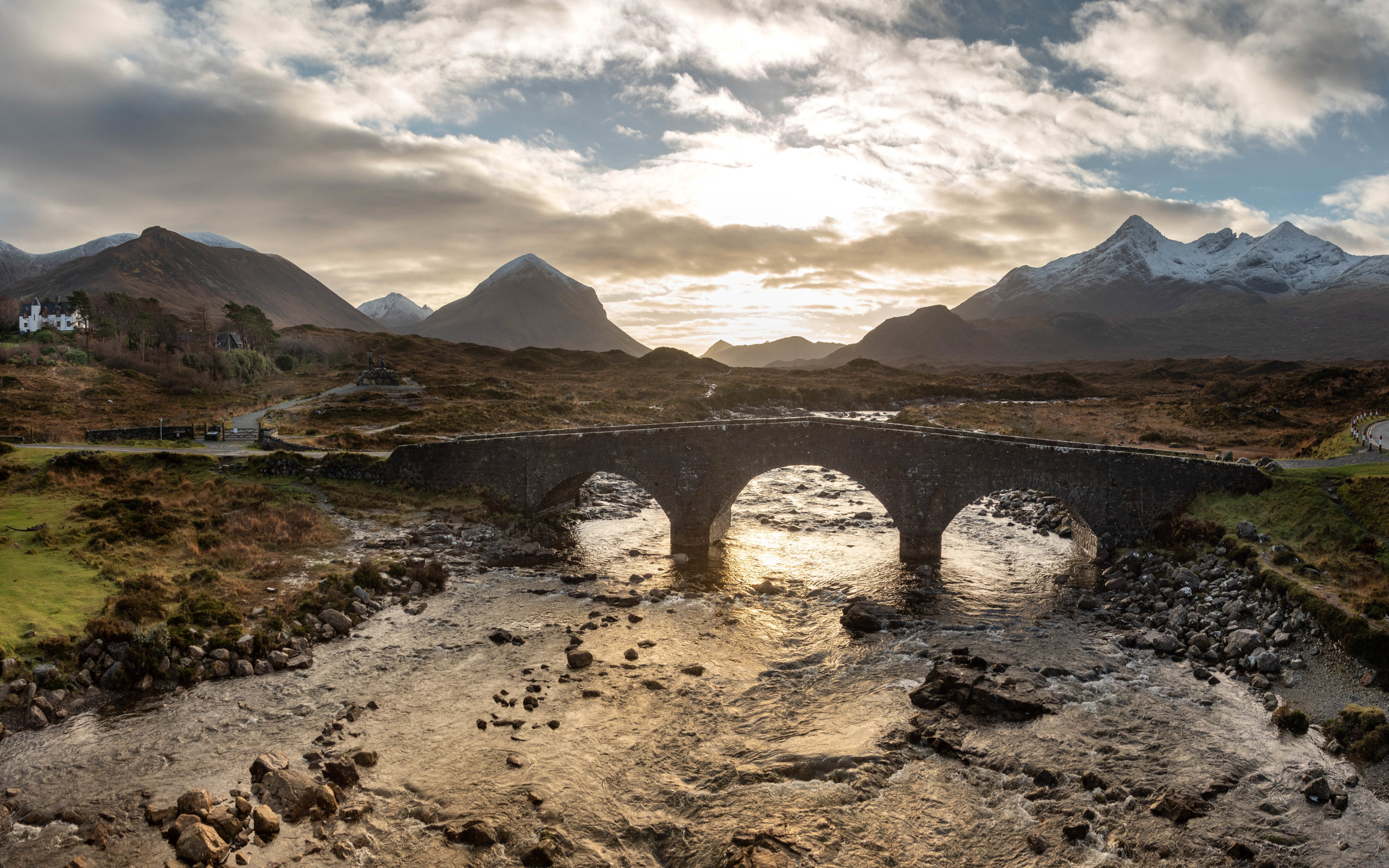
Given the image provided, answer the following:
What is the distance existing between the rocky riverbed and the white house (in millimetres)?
108861

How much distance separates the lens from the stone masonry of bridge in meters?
26.4

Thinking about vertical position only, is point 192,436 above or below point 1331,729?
above

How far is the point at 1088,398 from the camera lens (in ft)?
299

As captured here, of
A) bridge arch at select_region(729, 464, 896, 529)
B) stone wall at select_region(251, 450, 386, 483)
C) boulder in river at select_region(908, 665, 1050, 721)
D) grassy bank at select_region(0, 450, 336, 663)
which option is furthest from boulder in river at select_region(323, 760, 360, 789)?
stone wall at select_region(251, 450, 386, 483)

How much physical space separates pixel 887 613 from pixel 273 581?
22.0 metres

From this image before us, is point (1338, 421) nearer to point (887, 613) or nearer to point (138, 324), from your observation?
point (887, 613)

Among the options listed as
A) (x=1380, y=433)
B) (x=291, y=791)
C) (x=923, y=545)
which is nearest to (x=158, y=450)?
(x=291, y=791)

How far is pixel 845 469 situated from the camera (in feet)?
101

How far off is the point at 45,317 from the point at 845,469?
123 metres

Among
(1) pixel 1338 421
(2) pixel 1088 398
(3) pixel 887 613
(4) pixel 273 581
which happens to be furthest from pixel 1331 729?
(2) pixel 1088 398

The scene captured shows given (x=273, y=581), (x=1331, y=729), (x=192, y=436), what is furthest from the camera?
(x=192, y=436)

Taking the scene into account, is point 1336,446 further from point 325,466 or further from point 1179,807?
point 325,466

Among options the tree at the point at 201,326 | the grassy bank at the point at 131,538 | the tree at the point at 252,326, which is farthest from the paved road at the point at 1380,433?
the tree at the point at 252,326

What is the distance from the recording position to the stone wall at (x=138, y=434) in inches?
1599
